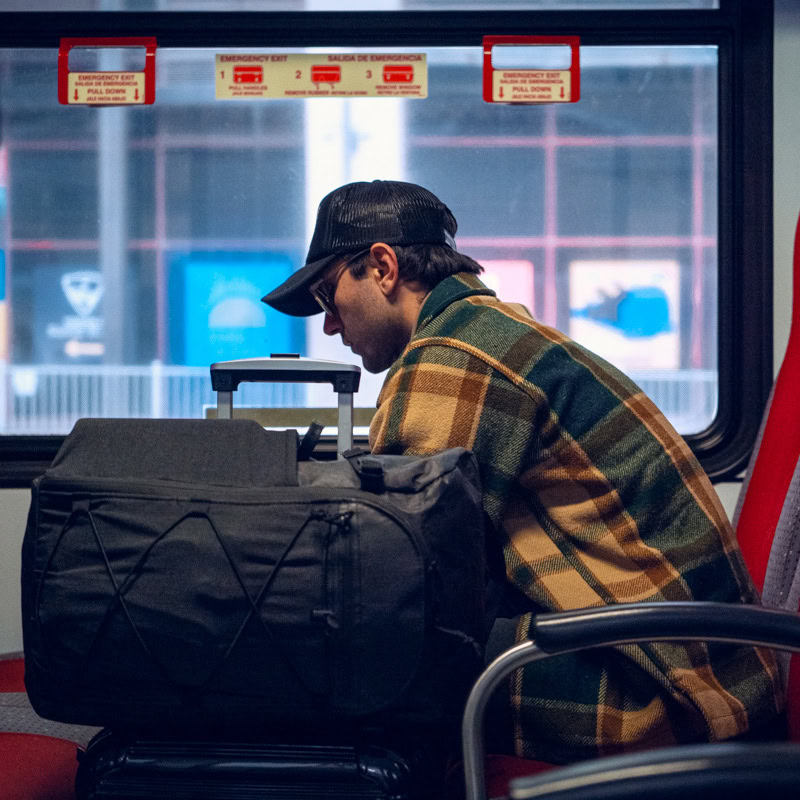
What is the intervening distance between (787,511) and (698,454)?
914mm

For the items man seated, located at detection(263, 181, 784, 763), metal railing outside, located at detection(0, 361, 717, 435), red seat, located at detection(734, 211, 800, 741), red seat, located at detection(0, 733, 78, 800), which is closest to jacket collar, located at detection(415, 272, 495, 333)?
man seated, located at detection(263, 181, 784, 763)

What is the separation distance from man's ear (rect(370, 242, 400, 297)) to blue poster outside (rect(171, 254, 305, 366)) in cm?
79

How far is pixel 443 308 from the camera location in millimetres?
1146

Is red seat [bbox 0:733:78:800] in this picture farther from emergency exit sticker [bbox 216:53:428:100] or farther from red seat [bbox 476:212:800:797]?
emergency exit sticker [bbox 216:53:428:100]

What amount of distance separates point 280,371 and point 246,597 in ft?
3.11

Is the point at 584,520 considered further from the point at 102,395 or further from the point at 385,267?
the point at 102,395

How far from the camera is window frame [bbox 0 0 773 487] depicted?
198 centimetres

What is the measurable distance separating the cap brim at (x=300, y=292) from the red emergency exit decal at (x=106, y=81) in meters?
0.92

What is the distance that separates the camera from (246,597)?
793 millimetres

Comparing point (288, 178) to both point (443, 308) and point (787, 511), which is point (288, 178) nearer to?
point (443, 308)

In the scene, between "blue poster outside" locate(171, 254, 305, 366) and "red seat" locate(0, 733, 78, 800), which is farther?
"blue poster outside" locate(171, 254, 305, 366)

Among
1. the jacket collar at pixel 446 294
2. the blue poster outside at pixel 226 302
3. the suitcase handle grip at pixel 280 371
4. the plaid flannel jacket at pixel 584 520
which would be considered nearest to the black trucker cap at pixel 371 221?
the jacket collar at pixel 446 294

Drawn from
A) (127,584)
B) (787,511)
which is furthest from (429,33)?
(127,584)

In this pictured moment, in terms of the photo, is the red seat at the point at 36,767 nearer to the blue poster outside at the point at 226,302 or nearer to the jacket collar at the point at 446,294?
the jacket collar at the point at 446,294
